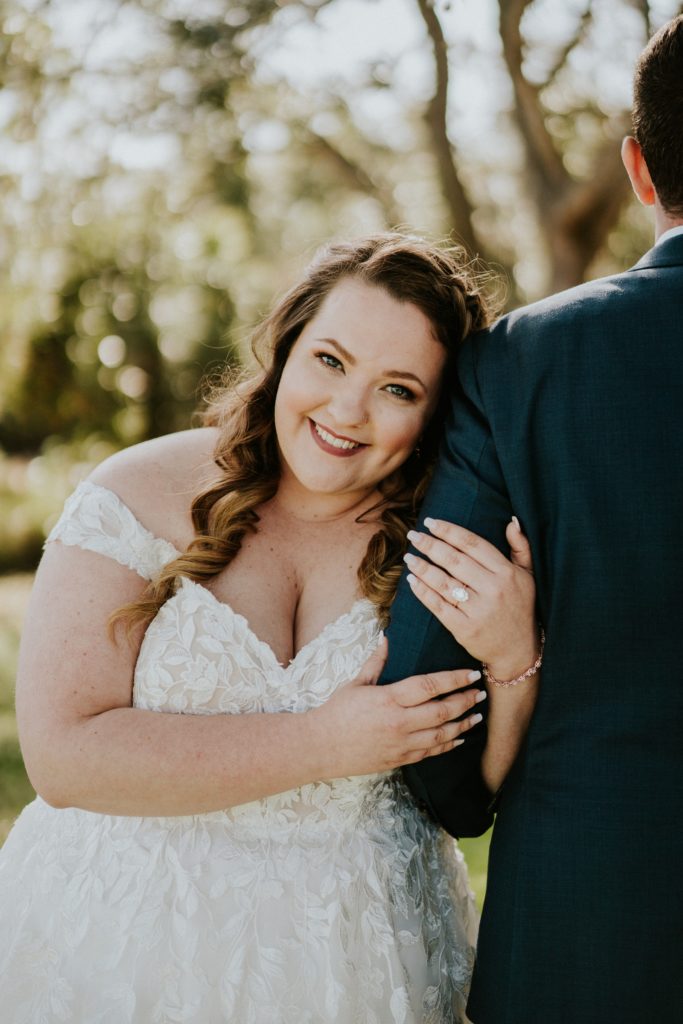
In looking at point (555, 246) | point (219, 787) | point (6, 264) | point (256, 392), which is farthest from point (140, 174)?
point (219, 787)

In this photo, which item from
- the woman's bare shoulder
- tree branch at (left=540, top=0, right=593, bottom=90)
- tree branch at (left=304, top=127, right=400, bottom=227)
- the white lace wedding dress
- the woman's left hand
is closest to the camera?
the woman's left hand

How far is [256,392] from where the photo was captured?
2.65 m

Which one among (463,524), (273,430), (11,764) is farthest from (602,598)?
(11,764)

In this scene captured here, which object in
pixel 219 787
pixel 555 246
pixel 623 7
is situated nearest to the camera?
pixel 219 787

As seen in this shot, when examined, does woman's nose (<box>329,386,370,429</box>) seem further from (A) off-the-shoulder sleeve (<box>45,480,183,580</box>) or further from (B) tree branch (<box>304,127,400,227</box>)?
(B) tree branch (<box>304,127,400,227</box>)

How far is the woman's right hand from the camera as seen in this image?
2121 millimetres

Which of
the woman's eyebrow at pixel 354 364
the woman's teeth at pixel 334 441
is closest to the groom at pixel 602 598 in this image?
the woman's eyebrow at pixel 354 364

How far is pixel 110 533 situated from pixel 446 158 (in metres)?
7.27

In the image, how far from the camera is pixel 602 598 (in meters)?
1.94

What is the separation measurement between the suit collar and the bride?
57cm

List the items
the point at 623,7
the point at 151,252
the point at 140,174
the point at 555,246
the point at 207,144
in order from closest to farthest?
1. the point at 623,7
2. the point at 555,246
3. the point at 207,144
4. the point at 140,174
5. the point at 151,252

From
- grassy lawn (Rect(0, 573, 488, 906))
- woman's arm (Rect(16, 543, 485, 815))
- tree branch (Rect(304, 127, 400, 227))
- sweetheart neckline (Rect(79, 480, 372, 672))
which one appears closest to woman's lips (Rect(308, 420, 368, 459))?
sweetheart neckline (Rect(79, 480, 372, 672))

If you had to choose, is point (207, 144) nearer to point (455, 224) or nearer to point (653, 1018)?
point (455, 224)

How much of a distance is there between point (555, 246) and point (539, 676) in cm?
655
